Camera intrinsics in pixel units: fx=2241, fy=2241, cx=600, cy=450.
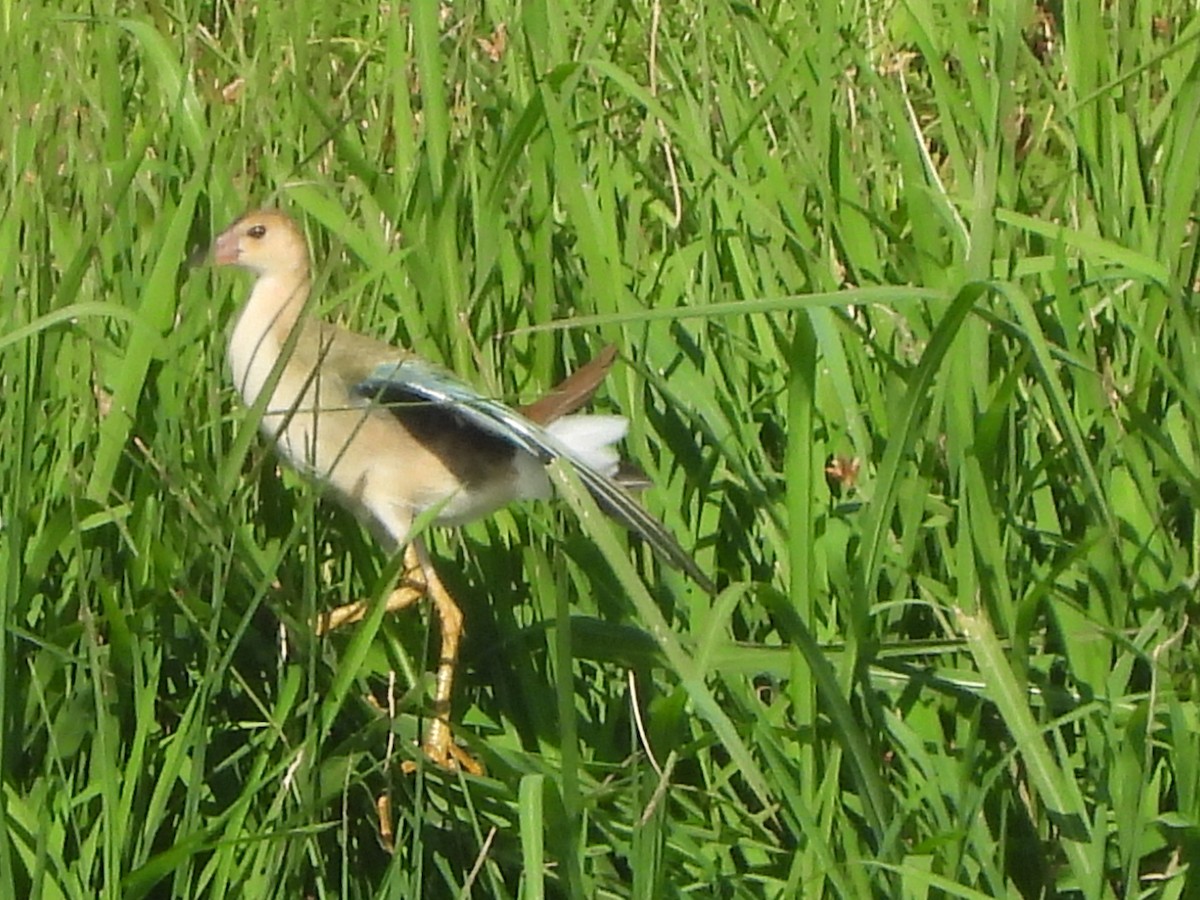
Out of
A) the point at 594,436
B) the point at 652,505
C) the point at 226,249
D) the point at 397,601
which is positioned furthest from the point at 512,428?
the point at 226,249

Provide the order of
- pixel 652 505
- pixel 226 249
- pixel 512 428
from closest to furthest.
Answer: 1. pixel 512 428
2. pixel 652 505
3. pixel 226 249

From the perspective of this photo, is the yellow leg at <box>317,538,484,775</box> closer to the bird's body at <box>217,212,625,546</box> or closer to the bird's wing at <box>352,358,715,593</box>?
the bird's body at <box>217,212,625,546</box>

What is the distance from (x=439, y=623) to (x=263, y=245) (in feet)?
2.06

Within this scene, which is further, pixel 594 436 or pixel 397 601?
pixel 397 601

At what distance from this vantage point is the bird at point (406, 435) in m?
2.79

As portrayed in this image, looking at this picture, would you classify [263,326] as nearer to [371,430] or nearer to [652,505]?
[371,430]

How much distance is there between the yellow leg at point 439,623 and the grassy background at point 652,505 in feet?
0.12

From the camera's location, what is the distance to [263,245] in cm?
327

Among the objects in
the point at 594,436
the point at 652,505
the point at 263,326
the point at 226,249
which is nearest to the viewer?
the point at 594,436

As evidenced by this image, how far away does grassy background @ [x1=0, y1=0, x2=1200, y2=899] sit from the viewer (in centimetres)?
257

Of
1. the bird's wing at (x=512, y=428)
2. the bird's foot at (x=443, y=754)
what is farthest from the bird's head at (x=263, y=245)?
the bird's foot at (x=443, y=754)

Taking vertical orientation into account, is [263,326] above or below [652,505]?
above

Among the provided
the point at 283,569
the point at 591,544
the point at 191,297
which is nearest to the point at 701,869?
the point at 591,544

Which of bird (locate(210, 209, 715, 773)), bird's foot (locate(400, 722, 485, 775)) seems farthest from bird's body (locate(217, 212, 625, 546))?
bird's foot (locate(400, 722, 485, 775))
